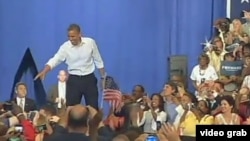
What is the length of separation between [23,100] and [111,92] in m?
0.34

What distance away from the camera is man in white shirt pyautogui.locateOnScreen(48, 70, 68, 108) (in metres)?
2.26

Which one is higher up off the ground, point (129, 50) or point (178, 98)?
point (129, 50)

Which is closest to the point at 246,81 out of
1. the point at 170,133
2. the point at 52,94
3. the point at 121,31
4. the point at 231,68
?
the point at 231,68

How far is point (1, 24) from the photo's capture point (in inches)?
87.9

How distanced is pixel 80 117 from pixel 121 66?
25 centimetres

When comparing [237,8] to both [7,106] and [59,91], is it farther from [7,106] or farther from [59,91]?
[7,106]

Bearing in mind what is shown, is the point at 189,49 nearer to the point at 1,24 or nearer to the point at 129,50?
the point at 129,50

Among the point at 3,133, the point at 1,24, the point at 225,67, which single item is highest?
the point at 1,24

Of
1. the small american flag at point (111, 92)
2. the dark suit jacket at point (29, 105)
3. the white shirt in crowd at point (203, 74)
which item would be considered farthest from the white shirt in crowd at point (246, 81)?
the dark suit jacket at point (29, 105)

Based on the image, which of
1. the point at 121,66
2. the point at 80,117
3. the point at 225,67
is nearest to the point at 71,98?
the point at 80,117

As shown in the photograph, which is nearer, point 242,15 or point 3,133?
point 242,15

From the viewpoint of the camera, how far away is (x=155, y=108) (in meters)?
2.26

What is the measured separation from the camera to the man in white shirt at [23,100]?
227 cm

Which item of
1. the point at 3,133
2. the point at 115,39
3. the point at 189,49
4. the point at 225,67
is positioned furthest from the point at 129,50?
the point at 3,133
